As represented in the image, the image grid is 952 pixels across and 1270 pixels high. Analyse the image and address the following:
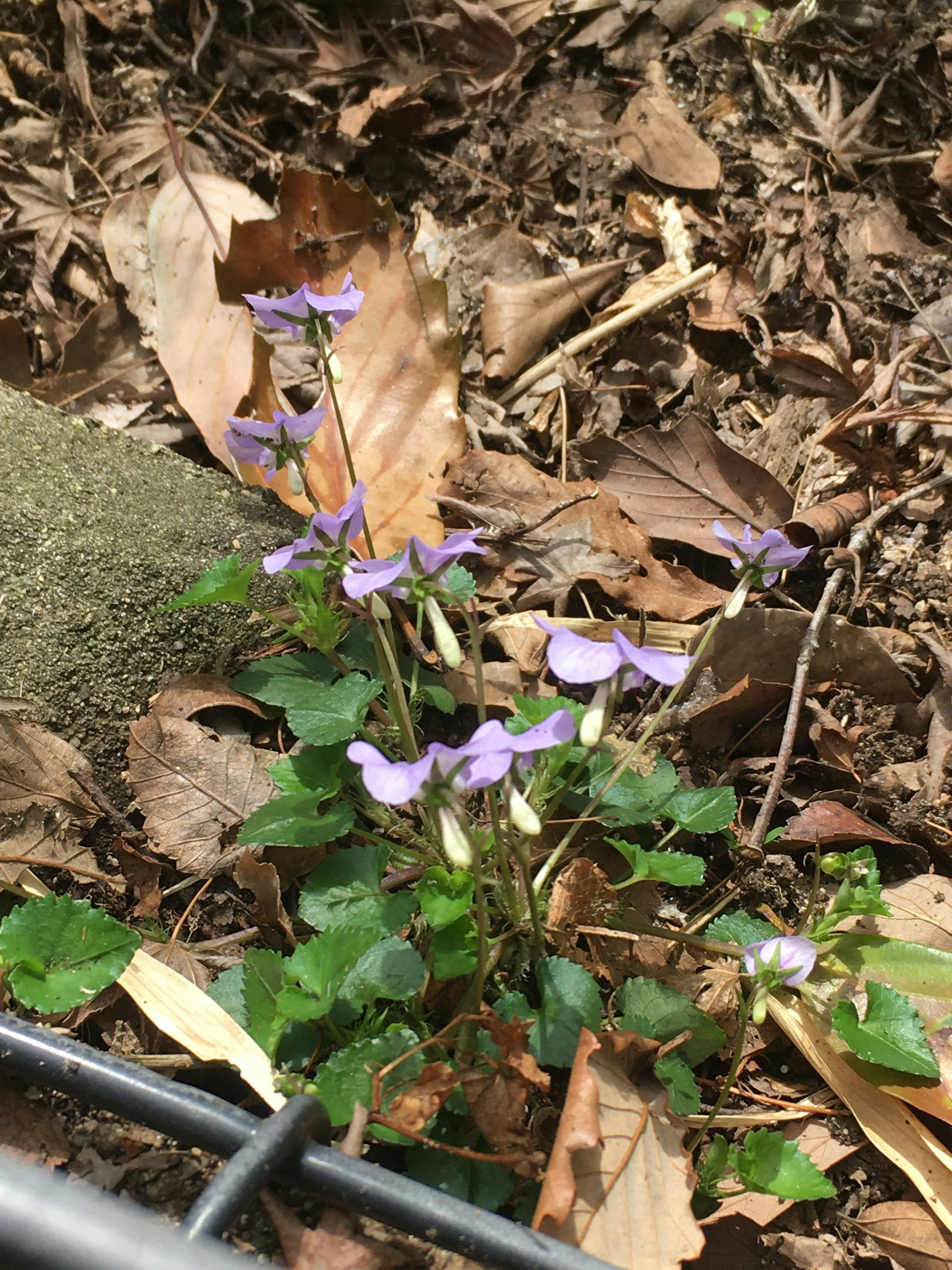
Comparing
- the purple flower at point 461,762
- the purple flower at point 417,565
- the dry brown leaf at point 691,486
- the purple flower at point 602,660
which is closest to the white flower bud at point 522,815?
the purple flower at point 461,762

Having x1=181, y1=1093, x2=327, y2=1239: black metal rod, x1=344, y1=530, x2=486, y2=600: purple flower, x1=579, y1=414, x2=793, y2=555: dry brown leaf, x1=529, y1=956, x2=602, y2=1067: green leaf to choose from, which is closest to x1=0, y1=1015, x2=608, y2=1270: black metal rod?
x1=181, y1=1093, x2=327, y2=1239: black metal rod

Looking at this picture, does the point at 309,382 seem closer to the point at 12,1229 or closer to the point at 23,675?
the point at 23,675

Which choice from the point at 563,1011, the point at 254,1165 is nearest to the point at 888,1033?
the point at 563,1011

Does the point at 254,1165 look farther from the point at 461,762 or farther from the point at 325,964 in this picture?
the point at 461,762

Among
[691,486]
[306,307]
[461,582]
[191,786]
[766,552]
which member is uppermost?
[306,307]

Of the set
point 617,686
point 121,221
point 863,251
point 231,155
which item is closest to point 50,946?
point 617,686

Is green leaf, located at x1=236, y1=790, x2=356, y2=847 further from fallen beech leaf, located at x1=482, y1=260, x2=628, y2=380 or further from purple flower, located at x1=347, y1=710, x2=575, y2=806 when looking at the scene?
fallen beech leaf, located at x1=482, y1=260, x2=628, y2=380
